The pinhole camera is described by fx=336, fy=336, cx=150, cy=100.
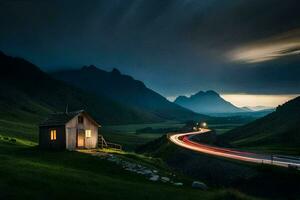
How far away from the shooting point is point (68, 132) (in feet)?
200

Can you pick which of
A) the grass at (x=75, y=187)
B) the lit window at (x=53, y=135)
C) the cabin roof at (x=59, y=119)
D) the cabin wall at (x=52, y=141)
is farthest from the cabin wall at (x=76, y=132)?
the grass at (x=75, y=187)

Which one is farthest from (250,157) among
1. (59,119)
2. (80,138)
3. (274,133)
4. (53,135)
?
(274,133)

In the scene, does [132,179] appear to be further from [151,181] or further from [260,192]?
[260,192]

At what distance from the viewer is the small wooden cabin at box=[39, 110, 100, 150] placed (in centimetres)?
6088

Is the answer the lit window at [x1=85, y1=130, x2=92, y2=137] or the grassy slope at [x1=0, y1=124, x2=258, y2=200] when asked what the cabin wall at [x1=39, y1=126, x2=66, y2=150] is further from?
the grassy slope at [x1=0, y1=124, x2=258, y2=200]

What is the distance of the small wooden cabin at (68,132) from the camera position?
60.9m

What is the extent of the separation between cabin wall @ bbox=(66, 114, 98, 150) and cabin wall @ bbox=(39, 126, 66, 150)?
94cm

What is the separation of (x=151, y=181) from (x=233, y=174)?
16.7 metres

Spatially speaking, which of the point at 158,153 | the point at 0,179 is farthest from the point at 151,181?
the point at 158,153

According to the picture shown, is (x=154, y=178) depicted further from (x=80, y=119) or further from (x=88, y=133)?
(x=80, y=119)

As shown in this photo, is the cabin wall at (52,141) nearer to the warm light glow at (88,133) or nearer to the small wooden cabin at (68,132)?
the small wooden cabin at (68,132)

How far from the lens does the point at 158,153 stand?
3760 inches

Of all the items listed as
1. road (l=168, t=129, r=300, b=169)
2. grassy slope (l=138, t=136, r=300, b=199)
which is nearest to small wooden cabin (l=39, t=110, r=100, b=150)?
grassy slope (l=138, t=136, r=300, b=199)

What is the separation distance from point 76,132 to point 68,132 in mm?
2177
